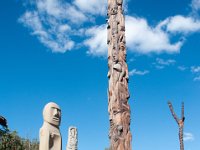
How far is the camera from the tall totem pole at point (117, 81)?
9422mm

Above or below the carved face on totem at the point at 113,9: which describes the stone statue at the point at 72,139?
below

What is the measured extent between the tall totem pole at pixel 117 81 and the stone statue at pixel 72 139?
9034mm

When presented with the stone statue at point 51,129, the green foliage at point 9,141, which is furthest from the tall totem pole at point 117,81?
the green foliage at point 9,141

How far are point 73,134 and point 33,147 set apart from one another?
19062mm

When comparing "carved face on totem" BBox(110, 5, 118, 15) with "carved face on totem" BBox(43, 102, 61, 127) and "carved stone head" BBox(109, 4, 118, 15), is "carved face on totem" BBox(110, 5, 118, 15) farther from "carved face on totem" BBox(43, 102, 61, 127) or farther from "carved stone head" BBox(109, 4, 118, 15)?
"carved face on totem" BBox(43, 102, 61, 127)

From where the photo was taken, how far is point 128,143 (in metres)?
9.42

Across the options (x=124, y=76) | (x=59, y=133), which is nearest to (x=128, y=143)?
(x=124, y=76)

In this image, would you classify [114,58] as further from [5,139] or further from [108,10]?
[5,139]

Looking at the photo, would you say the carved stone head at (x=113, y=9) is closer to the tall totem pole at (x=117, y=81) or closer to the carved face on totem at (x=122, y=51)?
the tall totem pole at (x=117, y=81)

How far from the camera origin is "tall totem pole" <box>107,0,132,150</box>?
9.42 metres

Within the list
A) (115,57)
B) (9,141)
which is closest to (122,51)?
(115,57)

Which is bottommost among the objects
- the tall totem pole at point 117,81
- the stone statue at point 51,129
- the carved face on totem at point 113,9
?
the stone statue at point 51,129

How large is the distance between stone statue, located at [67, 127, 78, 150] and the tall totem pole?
9.03 meters

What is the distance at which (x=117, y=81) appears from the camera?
32.8ft
